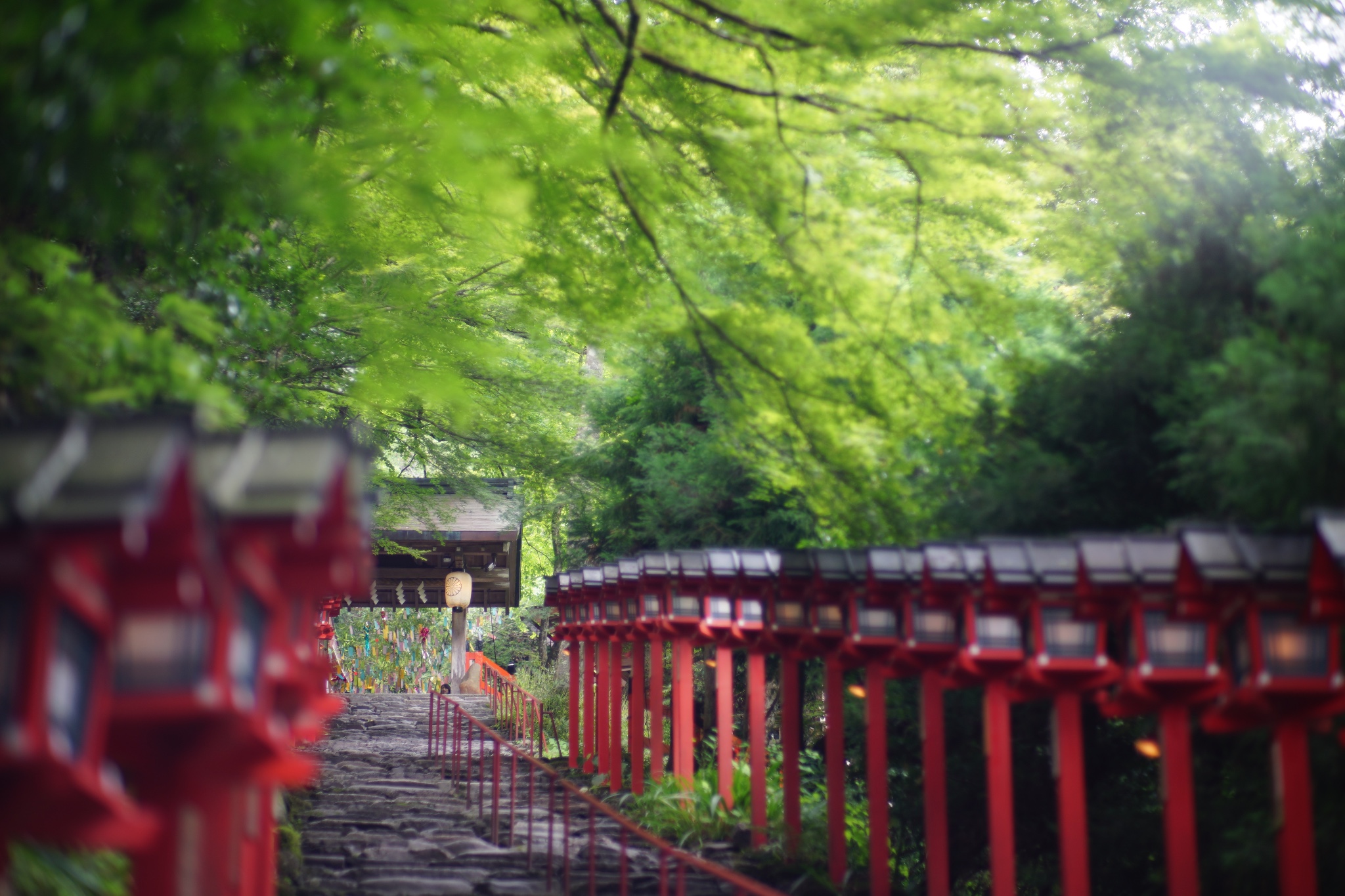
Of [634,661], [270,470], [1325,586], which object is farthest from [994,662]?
[634,661]

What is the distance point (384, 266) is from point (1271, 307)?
9.26m

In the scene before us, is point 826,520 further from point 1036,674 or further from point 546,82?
point 546,82

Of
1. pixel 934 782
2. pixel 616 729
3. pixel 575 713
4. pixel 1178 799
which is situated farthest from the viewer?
pixel 575 713

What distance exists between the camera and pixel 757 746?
1082 cm

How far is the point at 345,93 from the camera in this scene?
4762mm

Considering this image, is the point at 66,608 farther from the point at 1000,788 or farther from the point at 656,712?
the point at 656,712

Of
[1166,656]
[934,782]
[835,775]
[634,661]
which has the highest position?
[1166,656]

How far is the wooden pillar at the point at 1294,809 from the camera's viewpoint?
16.1ft

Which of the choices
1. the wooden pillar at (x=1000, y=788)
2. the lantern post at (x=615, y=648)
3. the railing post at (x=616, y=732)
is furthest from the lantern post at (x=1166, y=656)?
the railing post at (x=616, y=732)

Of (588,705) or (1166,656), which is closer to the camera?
(1166,656)

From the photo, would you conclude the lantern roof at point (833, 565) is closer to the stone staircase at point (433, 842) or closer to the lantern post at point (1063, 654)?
the lantern post at point (1063, 654)

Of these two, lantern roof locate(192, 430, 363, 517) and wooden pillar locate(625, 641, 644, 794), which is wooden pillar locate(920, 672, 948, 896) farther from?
lantern roof locate(192, 430, 363, 517)

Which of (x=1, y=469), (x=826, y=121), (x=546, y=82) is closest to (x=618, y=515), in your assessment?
(x=546, y=82)

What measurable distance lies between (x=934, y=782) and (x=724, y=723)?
12.7 ft
